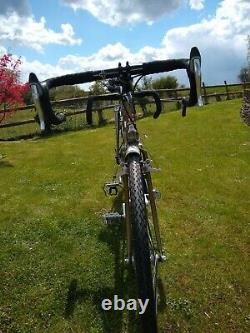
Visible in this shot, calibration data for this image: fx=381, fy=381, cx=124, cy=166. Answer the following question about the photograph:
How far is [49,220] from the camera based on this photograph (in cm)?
709

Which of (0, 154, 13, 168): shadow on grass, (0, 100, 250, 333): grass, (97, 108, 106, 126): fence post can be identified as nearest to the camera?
(0, 100, 250, 333): grass

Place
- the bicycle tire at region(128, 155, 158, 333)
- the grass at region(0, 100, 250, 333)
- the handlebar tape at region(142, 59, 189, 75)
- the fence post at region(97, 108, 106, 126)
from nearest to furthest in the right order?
the bicycle tire at region(128, 155, 158, 333) → the handlebar tape at region(142, 59, 189, 75) → the grass at region(0, 100, 250, 333) → the fence post at region(97, 108, 106, 126)

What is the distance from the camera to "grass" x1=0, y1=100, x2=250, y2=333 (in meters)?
4.59

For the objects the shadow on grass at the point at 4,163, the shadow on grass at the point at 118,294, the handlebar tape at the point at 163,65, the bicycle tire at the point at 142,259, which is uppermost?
the handlebar tape at the point at 163,65

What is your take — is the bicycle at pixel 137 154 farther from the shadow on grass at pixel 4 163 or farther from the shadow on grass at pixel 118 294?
the shadow on grass at pixel 4 163

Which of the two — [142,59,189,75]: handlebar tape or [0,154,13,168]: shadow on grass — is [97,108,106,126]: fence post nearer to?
[0,154,13,168]: shadow on grass

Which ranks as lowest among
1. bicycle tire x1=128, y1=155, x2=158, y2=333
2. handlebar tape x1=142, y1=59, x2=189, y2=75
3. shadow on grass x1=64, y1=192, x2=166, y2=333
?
shadow on grass x1=64, y1=192, x2=166, y2=333

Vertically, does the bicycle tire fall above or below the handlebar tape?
below

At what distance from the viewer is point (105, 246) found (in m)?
6.04

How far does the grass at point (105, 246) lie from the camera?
4590mm

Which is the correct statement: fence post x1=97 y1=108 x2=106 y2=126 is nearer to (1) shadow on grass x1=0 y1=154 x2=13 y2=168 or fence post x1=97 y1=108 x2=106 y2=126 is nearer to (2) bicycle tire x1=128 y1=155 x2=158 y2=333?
(1) shadow on grass x1=0 y1=154 x2=13 y2=168

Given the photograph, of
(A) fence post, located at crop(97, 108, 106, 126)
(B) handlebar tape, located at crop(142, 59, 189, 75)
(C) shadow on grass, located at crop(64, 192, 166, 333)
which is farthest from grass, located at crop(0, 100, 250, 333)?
(A) fence post, located at crop(97, 108, 106, 126)

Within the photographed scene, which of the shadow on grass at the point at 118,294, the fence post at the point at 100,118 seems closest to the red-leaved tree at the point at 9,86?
the fence post at the point at 100,118

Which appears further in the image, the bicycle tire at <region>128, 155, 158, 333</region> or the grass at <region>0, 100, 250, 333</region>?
the grass at <region>0, 100, 250, 333</region>
